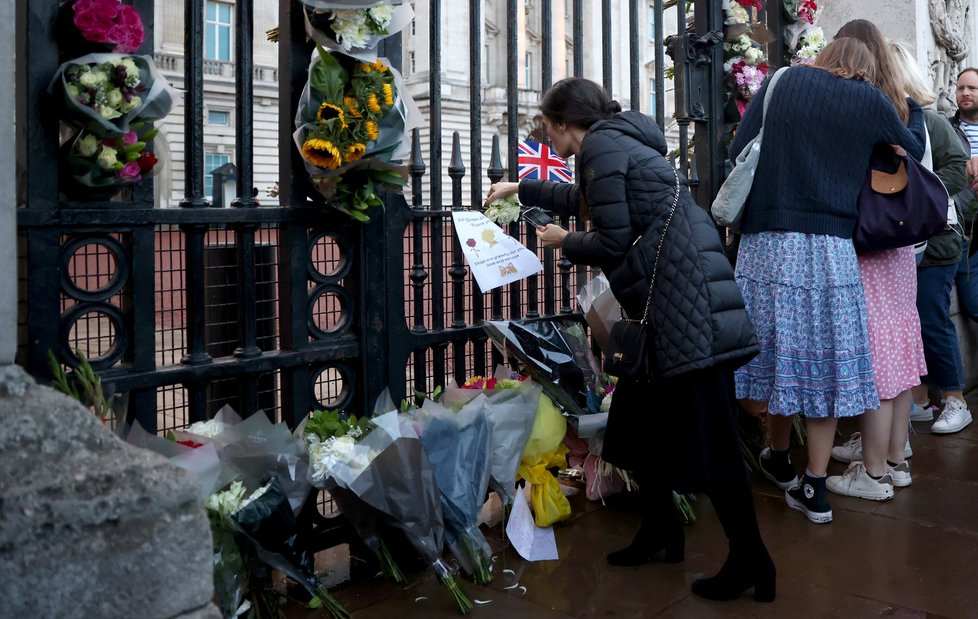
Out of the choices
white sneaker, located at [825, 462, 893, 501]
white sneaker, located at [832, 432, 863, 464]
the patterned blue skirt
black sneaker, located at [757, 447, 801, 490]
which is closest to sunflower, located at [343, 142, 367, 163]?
the patterned blue skirt

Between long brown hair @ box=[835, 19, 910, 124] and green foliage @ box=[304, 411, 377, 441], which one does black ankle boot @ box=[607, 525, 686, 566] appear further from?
long brown hair @ box=[835, 19, 910, 124]

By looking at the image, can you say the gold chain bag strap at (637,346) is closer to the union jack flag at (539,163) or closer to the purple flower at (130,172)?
the union jack flag at (539,163)

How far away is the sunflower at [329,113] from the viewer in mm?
3268

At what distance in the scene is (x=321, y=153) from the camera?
3.27m

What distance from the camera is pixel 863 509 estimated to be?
13.9 ft

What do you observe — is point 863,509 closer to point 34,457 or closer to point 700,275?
point 700,275

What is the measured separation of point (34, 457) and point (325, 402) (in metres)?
2.09

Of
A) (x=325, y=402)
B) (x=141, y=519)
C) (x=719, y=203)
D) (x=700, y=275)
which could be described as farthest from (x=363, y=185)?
(x=141, y=519)

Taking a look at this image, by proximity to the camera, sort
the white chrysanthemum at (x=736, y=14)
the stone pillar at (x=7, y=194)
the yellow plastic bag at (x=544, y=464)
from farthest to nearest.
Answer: the white chrysanthemum at (x=736, y=14)
the yellow plastic bag at (x=544, y=464)
the stone pillar at (x=7, y=194)

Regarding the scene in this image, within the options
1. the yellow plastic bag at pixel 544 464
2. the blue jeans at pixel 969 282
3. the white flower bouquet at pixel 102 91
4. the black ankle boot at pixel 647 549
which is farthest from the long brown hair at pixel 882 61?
the white flower bouquet at pixel 102 91

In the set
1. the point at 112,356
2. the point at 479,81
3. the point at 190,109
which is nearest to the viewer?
the point at 112,356

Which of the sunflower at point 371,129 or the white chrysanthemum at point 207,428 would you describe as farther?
the sunflower at point 371,129

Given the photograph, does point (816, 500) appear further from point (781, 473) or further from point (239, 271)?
point (239, 271)

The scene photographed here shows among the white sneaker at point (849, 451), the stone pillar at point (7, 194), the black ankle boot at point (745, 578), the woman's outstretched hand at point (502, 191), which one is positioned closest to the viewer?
the stone pillar at point (7, 194)
